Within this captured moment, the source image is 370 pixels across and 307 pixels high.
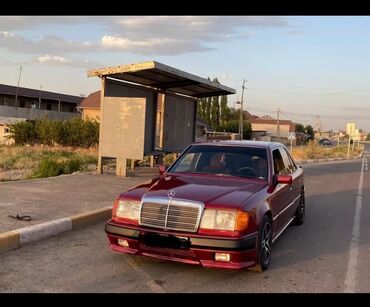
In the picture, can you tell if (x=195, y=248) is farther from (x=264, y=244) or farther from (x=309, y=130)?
(x=309, y=130)

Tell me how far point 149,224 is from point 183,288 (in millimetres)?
849

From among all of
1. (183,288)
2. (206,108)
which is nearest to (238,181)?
(183,288)

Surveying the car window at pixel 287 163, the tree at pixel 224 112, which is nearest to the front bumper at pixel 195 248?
the car window at pixel 287 163

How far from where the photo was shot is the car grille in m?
5.26

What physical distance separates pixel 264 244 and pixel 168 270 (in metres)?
1.18

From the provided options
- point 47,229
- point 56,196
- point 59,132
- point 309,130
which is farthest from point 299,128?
point 47,229

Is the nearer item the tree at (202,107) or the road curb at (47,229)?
the road curb at (47,229)

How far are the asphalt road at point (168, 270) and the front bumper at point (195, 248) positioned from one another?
0.74ft

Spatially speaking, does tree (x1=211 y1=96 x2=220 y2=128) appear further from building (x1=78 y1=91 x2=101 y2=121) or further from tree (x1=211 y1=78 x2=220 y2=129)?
building (x1=78 y1=91 x2=101 y2=121)

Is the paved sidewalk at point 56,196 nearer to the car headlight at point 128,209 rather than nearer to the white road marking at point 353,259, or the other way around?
the car headlight at point 128,209

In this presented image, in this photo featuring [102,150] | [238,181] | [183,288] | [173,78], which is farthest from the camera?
[173,78]

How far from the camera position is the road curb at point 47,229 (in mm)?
6328
